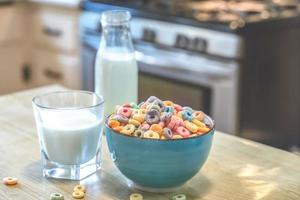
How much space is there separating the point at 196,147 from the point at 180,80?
1.30m

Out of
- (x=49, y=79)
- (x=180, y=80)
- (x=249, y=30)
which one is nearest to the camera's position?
(x=249, y=30)

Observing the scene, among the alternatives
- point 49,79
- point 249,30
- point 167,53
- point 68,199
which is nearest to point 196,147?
point 68,199

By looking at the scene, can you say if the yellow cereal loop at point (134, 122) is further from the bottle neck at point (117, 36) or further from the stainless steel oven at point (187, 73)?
the stainless steel oven at point (187, 73)

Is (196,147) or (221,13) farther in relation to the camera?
(221,13)

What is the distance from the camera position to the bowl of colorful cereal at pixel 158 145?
3.51ft

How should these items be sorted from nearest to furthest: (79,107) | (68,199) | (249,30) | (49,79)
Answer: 1. (68,199)
2. (79,107)
3. (249,30)
4. (49,79)

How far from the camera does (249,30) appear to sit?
2.19 metres

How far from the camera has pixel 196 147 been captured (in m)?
1.09

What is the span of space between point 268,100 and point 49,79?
134cm

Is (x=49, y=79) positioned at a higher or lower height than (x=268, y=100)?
lower

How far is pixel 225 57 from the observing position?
224 cm

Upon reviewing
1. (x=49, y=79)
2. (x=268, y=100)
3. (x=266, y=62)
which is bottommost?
(x=49, y=79)

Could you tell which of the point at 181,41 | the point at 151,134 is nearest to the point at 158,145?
the point at 151,134

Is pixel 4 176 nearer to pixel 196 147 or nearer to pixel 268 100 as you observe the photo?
pixel 196 147
